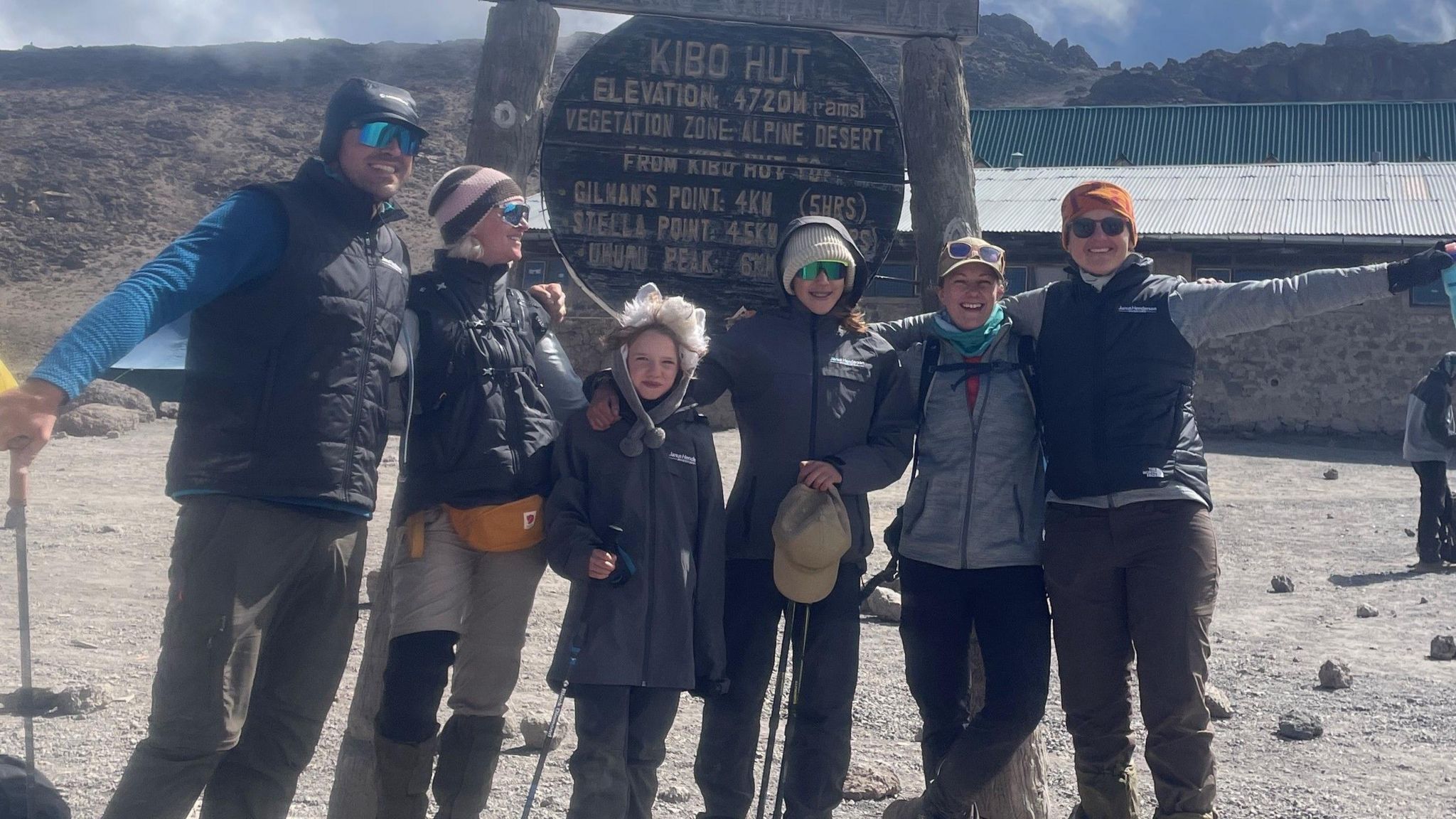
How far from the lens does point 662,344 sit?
3.05 metres

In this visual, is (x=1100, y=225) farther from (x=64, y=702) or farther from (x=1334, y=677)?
(x=64, y=702)

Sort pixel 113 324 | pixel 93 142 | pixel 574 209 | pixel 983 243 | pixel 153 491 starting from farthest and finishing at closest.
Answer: pixel 93 142
pixel 153 491
pixel 574 209
pixel 983 243
pixel 113 324

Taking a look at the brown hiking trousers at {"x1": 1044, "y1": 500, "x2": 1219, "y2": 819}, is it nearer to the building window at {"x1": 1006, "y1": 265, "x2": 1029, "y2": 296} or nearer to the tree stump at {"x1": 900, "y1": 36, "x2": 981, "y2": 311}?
the tree stump at {"x1": 900, "y1": 36, "x2": 981, "y2": 311}

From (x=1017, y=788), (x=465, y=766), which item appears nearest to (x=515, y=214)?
(x=465, y=766)

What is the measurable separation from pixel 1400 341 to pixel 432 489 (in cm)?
1694

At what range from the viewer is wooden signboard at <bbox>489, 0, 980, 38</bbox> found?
385 cm

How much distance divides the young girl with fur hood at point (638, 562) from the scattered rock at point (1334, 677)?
3.48 meters

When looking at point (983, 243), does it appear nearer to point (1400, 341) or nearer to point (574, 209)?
point (574, 209)

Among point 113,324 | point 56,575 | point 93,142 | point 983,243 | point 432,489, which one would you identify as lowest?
point 56,575

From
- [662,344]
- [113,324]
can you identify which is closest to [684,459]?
[662,344]

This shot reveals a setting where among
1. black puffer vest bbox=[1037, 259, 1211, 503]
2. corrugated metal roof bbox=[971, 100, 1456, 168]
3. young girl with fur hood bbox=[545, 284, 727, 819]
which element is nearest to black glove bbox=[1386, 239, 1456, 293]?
black puffer vest bbox=[1037, 259, 1211, 503]

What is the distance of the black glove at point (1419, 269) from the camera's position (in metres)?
3.00

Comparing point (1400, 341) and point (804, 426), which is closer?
point (804, 426)

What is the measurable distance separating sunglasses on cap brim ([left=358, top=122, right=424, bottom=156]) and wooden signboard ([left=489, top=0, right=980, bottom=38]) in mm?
1162
